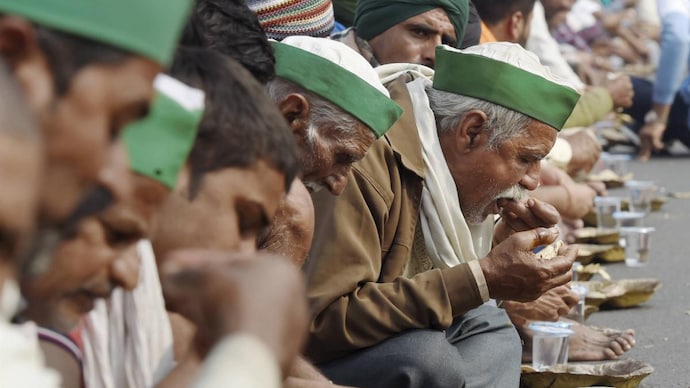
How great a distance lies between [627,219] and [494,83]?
400 cm

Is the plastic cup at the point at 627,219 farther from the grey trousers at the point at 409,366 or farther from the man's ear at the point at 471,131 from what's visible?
the grey trousers at the point at 409,366

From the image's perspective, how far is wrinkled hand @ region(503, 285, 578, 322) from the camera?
5.48 metres

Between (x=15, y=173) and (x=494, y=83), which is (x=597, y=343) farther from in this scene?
(x=15, y=173)

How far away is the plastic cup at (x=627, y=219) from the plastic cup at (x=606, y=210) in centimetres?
4

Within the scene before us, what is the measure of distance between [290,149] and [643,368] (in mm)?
2980

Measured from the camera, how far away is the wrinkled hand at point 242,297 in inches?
68.5

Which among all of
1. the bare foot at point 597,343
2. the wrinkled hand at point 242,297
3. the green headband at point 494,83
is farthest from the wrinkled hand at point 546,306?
the wrinkled hand at point 242,297

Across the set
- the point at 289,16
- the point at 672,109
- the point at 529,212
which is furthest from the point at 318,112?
the point at 672,109

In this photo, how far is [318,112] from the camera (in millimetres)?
4086

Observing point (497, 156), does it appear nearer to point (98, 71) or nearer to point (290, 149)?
point (290, 149)

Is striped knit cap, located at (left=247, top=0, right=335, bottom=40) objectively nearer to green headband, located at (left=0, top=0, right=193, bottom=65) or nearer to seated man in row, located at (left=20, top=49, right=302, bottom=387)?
seated man in row, located at (left=20, top=49, right=302, bottom=387)

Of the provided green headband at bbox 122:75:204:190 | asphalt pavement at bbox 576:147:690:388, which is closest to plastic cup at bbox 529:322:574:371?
asphalt pavement at bbox 576:147:690:388

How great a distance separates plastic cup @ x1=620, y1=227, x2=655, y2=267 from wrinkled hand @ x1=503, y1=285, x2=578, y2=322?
9.19 ft

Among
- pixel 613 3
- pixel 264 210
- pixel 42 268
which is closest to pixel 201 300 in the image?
pixel 42 268
